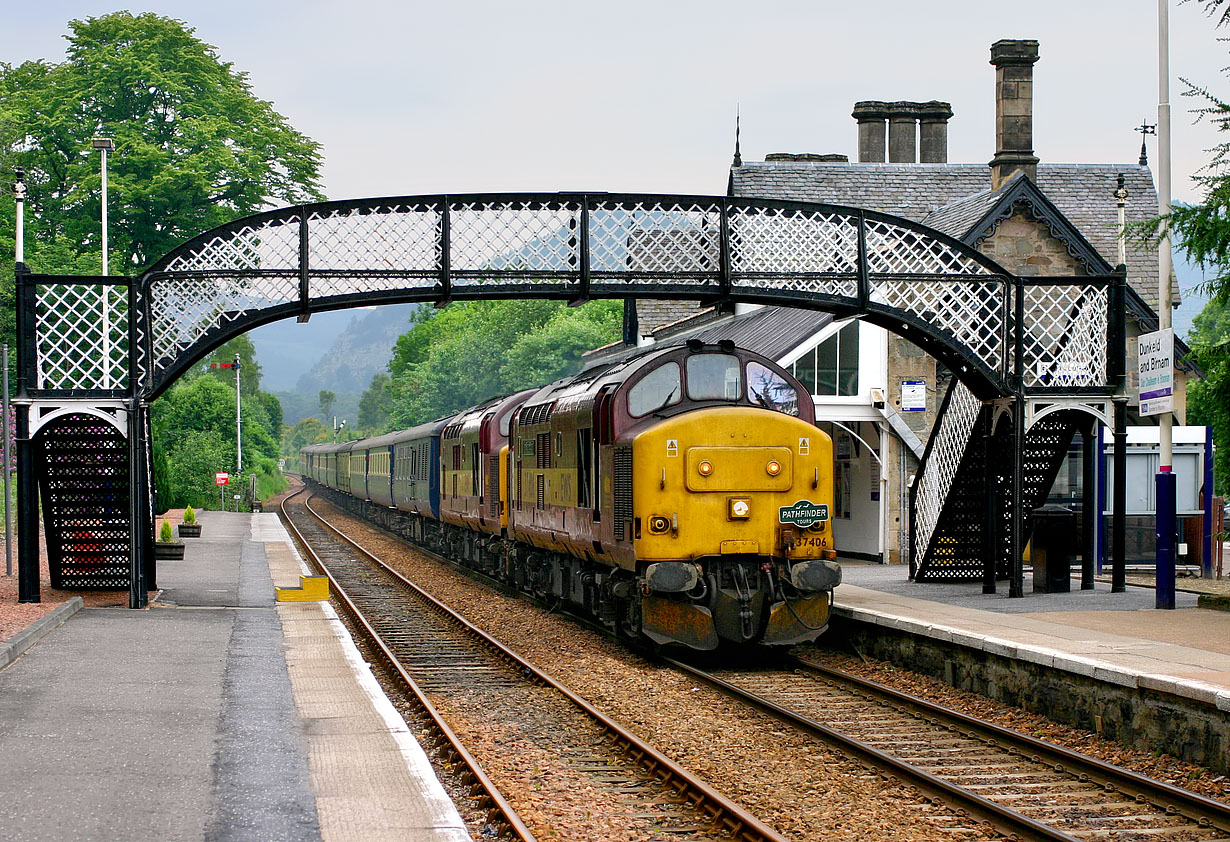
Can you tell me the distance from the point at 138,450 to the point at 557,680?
22.9 feet

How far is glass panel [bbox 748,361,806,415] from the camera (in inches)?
587

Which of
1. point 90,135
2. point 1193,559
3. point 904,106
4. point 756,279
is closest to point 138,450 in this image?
point 756,279

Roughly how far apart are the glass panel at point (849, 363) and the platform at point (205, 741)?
1206cm

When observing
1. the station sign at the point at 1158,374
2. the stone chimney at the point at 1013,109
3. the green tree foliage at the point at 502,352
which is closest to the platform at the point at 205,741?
the station sign at the point at 1158,374

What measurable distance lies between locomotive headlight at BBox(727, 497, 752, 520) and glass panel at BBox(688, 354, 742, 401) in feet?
4.32

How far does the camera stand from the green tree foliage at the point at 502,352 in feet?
262

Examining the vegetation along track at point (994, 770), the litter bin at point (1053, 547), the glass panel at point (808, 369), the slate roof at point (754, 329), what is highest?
the slate roof at point (754, 329)

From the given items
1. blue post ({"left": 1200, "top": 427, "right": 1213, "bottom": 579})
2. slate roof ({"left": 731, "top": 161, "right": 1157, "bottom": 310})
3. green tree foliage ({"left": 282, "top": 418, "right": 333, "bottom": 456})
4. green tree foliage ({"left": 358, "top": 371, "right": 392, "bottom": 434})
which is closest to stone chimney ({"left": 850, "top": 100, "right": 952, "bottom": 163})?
slate roof ({"left": 731, "top": 161, "right": 1157, "bottom": 310})

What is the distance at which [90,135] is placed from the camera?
43.8m

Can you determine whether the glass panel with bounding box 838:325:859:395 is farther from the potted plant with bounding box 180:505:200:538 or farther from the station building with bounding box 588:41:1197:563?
the potted plant with bounding box 180:505:200:538

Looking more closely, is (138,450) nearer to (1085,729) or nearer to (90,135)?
(1085,729)

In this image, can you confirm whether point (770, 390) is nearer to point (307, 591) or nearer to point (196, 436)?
point (307, 591)

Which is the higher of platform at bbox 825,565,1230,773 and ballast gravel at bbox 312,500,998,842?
platform at bbox 825,565,1230,773

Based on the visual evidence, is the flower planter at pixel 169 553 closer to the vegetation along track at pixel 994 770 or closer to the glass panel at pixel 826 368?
the glass panel at pixel 826 368
